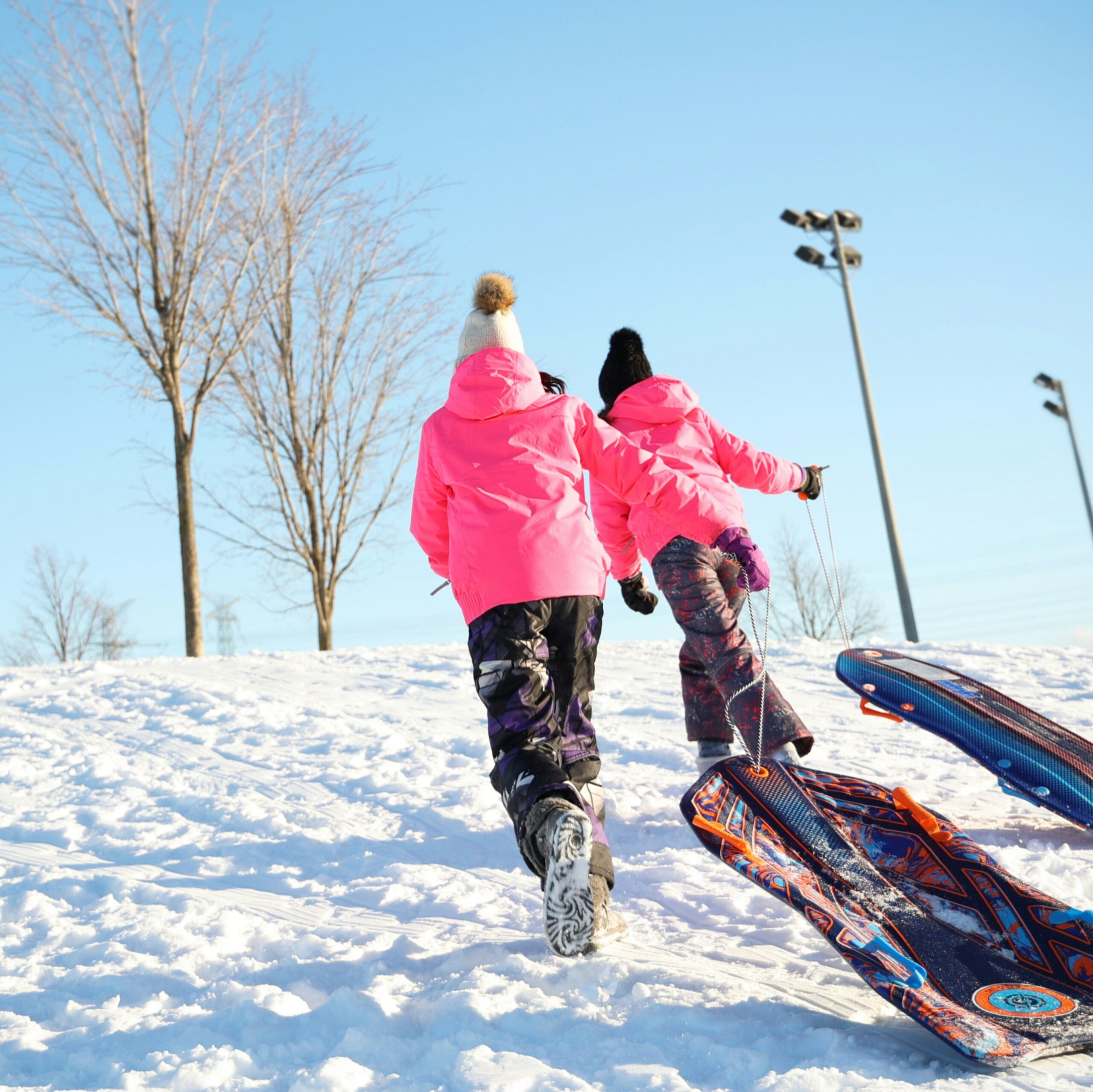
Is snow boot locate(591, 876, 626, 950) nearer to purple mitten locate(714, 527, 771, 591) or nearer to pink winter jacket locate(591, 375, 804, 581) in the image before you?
purple mitten locate(714, 527, 771, 591)

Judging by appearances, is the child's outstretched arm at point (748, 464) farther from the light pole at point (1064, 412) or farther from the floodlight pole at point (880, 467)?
the light pole at point (1064, 412)

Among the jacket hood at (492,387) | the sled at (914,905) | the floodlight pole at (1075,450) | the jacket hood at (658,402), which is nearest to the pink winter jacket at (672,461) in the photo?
the jacket hood at (658,402)

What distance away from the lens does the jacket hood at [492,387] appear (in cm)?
281

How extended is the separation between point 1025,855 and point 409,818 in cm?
245

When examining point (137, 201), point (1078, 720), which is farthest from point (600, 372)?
point (137, 201)

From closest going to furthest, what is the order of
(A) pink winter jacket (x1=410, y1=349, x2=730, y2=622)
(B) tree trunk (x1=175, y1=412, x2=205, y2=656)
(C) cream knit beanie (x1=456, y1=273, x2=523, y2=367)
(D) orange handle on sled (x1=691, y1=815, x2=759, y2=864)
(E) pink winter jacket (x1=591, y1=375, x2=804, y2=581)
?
(D) orange handle on sled (x1=691, y1=815, x2=759, y2=864), (A) pink winter jacket (x1=410, y1=349, x2=730, y2=622), (C) cream knit beanie (x1=456, y1=273, x2=523, y2=367), (E) pink winter jacket (x1=591, y1=375, x2=804, y2=581), (B) tree trunk (x1=175, y1=412, x2=205, y2=656)

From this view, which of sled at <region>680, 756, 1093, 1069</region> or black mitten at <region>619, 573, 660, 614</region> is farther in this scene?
black mitten at <region>619, 573, 660, 614</region>

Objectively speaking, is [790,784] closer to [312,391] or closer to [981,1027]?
[981,1027]

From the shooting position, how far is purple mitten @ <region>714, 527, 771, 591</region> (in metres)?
3.56

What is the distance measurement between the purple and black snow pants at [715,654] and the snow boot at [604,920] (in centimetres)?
110

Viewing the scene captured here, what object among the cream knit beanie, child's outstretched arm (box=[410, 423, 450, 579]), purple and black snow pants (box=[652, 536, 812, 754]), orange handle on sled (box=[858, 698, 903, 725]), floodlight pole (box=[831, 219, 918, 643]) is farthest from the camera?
floodlight pole (box=[831, 219, 918, 643])

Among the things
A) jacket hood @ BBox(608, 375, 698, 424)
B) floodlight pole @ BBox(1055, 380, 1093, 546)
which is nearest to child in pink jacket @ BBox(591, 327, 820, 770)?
jacket hood @ BBox(608, 375, 698, 424)

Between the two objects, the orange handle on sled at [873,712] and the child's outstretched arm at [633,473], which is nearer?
the orange handle on sled at [873,712]

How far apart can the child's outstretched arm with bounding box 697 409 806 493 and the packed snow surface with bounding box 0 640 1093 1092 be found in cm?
151
